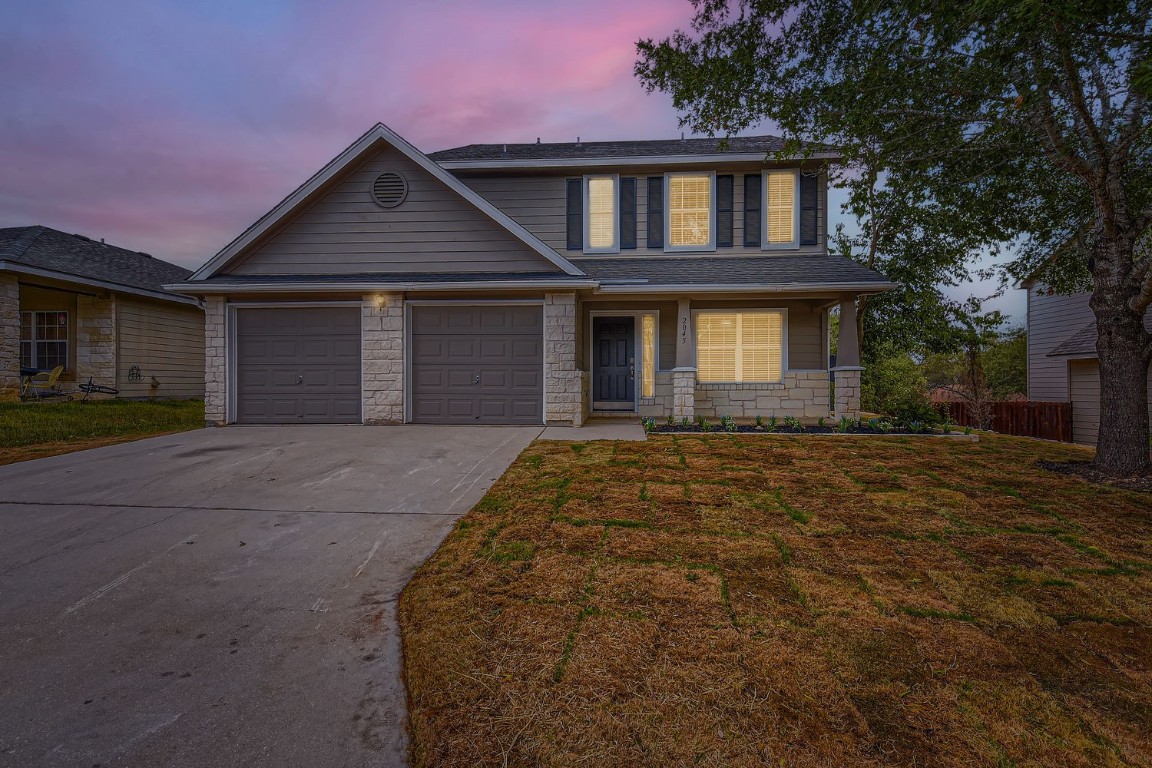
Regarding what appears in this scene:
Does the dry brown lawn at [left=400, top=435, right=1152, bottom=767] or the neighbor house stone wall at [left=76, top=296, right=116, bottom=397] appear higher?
the neighbor house stone wall at [left=76, top=296, right=116, bottom=397]

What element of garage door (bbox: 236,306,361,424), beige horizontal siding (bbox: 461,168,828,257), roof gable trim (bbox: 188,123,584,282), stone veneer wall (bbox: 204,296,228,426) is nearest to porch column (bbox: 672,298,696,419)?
beige horizontal siding (bbox: 461,168,828,257)

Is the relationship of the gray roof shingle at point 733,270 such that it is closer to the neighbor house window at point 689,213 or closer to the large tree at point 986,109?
the neighbor house window at point 689,213

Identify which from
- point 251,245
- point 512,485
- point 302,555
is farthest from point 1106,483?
point 251,245

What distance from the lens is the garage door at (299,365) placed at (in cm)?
952

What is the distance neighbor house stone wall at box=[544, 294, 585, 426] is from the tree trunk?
7404mm

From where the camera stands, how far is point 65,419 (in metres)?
9.91

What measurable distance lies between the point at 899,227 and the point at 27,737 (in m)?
16.4

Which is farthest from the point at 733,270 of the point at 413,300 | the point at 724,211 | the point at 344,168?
the point at 344,168

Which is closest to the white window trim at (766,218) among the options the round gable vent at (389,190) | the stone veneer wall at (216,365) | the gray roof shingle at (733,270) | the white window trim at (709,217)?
the gray roof shingle at (733,270)

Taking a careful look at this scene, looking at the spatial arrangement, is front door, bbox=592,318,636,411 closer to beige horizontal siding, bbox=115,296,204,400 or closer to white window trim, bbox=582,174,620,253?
white window trim, bbox=582,174,620,253

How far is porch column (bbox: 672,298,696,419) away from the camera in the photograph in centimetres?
981

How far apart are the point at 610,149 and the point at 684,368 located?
648 cm

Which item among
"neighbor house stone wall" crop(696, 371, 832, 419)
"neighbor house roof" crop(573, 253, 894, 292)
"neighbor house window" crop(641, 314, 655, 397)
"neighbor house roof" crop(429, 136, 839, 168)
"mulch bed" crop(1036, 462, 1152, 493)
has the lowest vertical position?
"mulch bed" crop(1036, 462, 1152, 493)

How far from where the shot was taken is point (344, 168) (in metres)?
9.37
